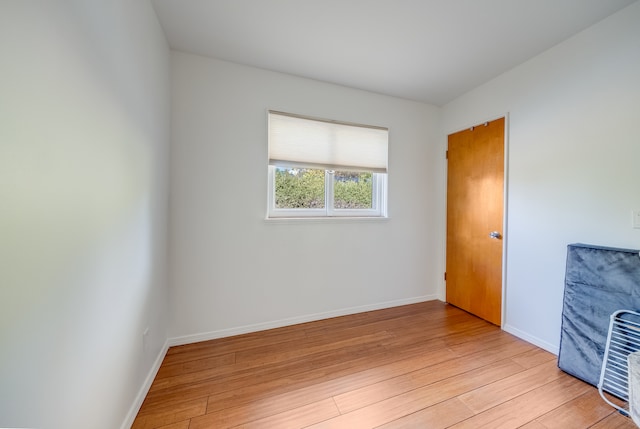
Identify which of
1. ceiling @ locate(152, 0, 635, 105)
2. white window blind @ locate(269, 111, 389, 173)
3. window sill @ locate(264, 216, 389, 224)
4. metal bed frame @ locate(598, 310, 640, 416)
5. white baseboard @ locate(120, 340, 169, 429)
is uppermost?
ceiling @ locate(152, 0, 635, 105)

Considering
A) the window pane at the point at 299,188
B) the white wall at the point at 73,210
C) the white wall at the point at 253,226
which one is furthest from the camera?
the window pane at the point at 299,188

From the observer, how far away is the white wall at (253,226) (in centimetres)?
204

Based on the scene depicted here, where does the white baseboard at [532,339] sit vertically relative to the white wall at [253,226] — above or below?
below

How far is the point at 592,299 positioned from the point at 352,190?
209 cm

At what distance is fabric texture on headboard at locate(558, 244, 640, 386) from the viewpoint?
1486 mm

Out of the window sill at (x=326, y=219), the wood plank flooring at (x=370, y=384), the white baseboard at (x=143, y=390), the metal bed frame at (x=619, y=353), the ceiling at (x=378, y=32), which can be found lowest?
the wood plank flooring at (x=370, y=384)

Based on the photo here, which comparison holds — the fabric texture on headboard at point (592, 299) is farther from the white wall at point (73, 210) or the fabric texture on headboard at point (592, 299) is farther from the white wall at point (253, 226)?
the white wall at point (73, 210)

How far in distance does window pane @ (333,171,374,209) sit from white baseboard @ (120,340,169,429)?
206 centimetres

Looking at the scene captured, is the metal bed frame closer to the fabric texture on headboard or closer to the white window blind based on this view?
the fabric texture on headboard

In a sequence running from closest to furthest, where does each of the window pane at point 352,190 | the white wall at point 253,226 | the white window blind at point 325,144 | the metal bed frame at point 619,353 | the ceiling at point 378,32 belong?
the metal bed frame at point 619,353
the ceiling at point 378,32
the white wall at point 253,226
the white window blind at point 325,144
the window pane at point 352,190

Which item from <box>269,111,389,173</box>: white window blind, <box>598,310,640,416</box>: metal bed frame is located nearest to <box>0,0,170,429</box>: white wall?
<box>269,111,389,173</box>: white window blind

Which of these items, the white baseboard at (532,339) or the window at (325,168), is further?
the window at (325,168)

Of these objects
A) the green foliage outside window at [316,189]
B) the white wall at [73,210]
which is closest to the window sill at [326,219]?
the green foliage outside window at [316,189]

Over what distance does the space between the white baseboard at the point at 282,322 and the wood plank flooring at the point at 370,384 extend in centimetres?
7
